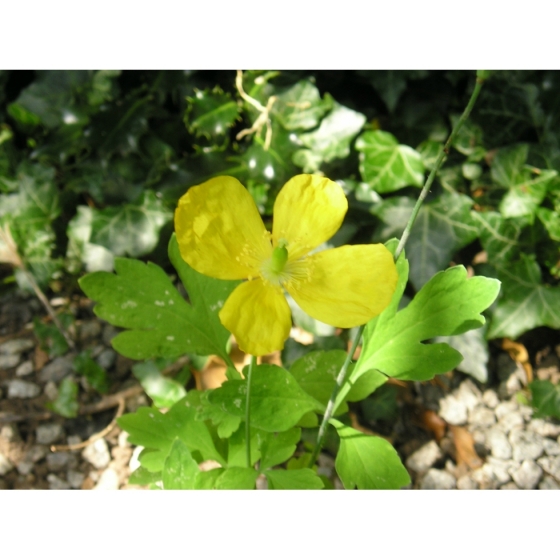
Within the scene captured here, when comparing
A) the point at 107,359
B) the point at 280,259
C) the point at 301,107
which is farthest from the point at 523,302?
the point at 107,359

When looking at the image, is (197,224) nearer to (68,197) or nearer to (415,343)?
(415,343)

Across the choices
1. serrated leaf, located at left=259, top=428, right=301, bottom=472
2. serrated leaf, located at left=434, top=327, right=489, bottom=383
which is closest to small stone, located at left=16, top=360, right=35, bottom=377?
serrated leaf, located at left=259, top=428, right=301, bottom=472

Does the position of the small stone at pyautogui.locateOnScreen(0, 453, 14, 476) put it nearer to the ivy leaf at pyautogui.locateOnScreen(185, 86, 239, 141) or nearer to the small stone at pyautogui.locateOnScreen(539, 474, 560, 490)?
the ivy leaf at pyautogui.locateOnScreen(185, 86, 239, 141)

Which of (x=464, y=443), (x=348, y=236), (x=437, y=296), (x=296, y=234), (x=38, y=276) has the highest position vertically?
(x=296, y=234)

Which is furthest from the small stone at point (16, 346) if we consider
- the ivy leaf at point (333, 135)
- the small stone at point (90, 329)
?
the ivy leaf at point (333, 135)

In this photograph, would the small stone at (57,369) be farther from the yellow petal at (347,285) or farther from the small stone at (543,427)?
the small stone at (543,427)

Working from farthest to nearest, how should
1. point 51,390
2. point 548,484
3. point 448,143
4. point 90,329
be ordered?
point 90,329, point 51,390, point 548,484, point 448,143

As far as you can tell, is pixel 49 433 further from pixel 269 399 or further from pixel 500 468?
pixel 500 468

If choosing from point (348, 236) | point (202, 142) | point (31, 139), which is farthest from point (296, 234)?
point (31, 139)
